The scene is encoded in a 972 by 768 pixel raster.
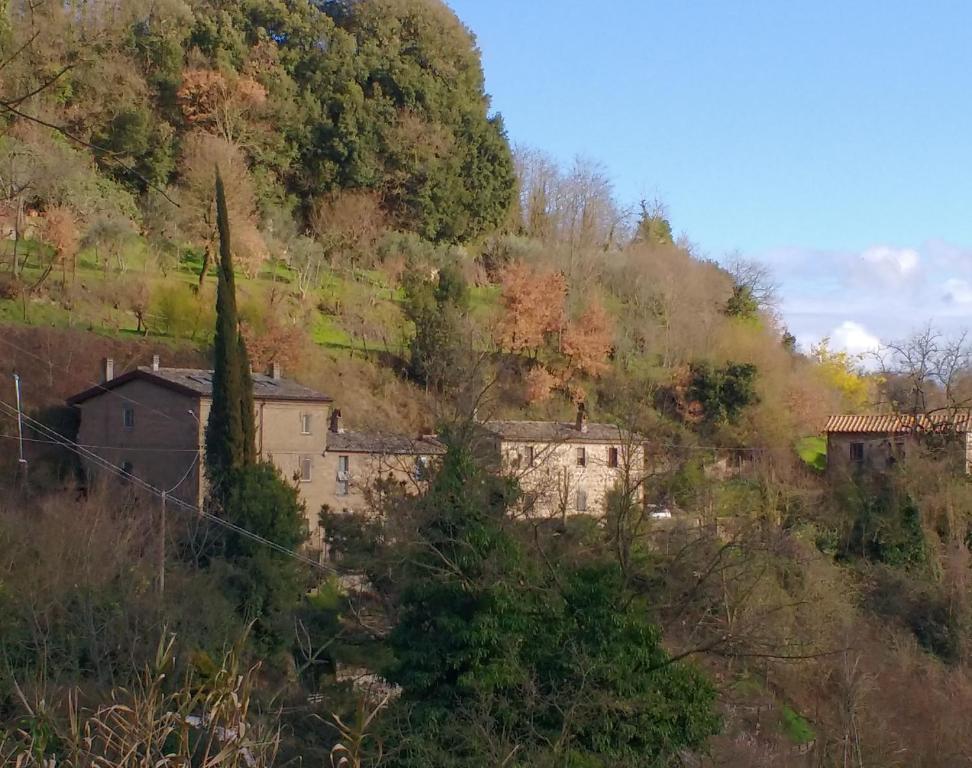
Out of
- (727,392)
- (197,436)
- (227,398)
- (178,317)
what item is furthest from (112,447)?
(727,392)

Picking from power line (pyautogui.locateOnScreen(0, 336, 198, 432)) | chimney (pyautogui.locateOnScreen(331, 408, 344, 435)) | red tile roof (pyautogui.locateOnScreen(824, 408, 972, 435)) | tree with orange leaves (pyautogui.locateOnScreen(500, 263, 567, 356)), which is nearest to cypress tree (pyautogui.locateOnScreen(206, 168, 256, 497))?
power line (pyautogui.locateOnScreen(0, 336, 198, 432))

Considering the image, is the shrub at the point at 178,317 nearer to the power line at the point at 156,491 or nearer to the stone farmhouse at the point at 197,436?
the stone farmhouse at the point at 197,436

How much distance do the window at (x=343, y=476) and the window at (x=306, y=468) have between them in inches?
30.5

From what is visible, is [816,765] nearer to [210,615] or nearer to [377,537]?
[377,537]

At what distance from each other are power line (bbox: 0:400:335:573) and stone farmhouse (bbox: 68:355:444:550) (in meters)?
0.29

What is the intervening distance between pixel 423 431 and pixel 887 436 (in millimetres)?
13263

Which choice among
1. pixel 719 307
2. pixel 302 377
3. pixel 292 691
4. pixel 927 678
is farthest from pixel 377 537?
pixel 719 307

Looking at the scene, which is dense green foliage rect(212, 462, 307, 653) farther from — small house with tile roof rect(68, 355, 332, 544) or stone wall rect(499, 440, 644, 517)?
stone wall rect(499, 440, 644, 517)

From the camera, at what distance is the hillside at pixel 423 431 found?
1281cm

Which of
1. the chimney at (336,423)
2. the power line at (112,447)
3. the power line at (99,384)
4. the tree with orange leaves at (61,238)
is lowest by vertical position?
the power line at (112,447)

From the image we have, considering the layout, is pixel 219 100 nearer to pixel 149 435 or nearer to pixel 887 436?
pixel 149 435

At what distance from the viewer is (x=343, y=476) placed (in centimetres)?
2911

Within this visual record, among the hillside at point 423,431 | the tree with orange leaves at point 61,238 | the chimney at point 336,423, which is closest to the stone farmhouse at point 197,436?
the chimney at point 336,423

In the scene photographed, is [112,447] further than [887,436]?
No
